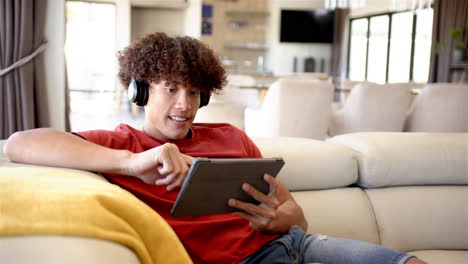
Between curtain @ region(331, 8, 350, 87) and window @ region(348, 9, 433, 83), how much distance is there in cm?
21

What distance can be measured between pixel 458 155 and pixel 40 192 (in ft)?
5.53

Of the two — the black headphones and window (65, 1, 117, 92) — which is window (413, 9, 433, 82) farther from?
the black headphones

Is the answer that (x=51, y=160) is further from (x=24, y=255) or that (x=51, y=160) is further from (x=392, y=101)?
(x=392, y=101)

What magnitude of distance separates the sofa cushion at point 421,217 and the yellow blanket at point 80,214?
112 cm

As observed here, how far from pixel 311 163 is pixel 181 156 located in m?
0.76

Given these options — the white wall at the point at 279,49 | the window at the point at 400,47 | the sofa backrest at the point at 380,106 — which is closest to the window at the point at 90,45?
the white wall at the point at 279,49

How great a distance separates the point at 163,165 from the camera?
107 cm

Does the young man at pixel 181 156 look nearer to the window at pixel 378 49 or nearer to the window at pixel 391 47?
the window at pixel 391 47

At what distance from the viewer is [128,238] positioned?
0.77m

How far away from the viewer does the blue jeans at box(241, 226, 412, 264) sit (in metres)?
1.25

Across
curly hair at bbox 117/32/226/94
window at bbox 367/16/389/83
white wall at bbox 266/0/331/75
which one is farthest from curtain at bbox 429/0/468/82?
curly hair at bbox 117/32/226/94

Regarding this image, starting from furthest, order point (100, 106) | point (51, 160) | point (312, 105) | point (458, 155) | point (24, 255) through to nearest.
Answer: point (100, 106) < point (312, 105) < point (458, 155) < point (51, 160) < point (24, 255)

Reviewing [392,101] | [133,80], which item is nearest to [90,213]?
[133,80]

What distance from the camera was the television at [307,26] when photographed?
11156 millimetres
